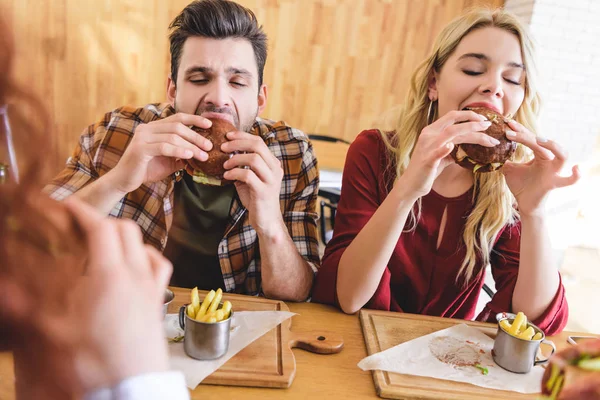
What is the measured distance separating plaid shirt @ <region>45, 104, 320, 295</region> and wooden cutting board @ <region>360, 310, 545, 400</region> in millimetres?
422

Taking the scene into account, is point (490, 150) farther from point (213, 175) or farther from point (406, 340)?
point (213, 175)

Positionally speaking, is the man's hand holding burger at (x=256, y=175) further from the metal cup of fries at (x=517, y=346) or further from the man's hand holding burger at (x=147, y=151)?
the metal cup of fries at (x=517, y=346)

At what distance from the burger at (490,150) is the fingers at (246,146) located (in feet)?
2.19

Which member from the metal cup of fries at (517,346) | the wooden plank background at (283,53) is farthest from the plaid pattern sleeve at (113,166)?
the wooden plank background at (283,53)

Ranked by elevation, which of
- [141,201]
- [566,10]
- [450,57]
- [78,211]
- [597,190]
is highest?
[566,10]

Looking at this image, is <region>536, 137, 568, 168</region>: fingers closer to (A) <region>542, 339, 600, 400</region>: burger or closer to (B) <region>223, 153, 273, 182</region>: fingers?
(B) <region>223, 153, 273, 182</region>: fingers

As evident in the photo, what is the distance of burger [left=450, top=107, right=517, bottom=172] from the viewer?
1516mm

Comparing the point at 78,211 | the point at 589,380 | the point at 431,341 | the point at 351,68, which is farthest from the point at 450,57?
the point at 351,68

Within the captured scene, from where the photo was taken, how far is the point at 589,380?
0.50 metres

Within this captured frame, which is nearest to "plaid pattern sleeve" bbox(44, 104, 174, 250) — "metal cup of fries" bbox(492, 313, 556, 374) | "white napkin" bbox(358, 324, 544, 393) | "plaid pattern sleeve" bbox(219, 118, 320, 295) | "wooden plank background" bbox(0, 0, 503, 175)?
"plaid pattern sleeve" bbox(219, 118, 320, 295)

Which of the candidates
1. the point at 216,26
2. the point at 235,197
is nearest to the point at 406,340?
the point at 235,197

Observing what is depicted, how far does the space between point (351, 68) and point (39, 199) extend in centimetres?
486

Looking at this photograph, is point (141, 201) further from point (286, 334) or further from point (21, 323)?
point (21, 323)

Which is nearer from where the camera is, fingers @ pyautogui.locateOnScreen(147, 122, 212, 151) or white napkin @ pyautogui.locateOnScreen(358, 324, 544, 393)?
white napkin @ pyautogui.locateOnScreen(358, 324, 544, 393)
